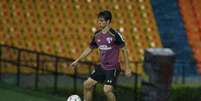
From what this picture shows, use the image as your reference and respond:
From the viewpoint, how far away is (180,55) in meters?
26.6

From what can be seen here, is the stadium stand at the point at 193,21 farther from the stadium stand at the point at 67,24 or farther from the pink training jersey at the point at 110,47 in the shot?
the pink training jersey at the point at 110,47

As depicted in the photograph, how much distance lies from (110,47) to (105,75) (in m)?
0.50

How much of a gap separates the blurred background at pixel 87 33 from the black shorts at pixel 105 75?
310 inches

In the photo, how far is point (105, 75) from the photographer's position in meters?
11.6

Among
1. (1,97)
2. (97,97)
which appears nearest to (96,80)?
(1,97)

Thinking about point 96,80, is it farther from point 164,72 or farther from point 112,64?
point 164,72

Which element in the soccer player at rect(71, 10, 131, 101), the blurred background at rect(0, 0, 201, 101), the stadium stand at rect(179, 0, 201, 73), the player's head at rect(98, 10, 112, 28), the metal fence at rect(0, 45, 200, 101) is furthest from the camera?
the stadium stand at rect(179, 0, 201, 73)

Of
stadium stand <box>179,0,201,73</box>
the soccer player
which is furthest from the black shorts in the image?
stadium stand <box>179,0,201,73</box>

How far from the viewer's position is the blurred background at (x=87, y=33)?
21859 millimetres

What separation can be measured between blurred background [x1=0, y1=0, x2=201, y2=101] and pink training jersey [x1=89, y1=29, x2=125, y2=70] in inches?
315

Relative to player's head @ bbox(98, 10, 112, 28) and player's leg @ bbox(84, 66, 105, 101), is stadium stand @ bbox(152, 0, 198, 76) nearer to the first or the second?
player's leg @ bbox(84, 66, 105, 101)

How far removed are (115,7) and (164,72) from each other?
1398 centimetres

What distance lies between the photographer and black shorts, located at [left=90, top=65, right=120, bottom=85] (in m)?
11.6

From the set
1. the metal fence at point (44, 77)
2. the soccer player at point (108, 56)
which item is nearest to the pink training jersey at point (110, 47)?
the soccer player at point (108, 56)
